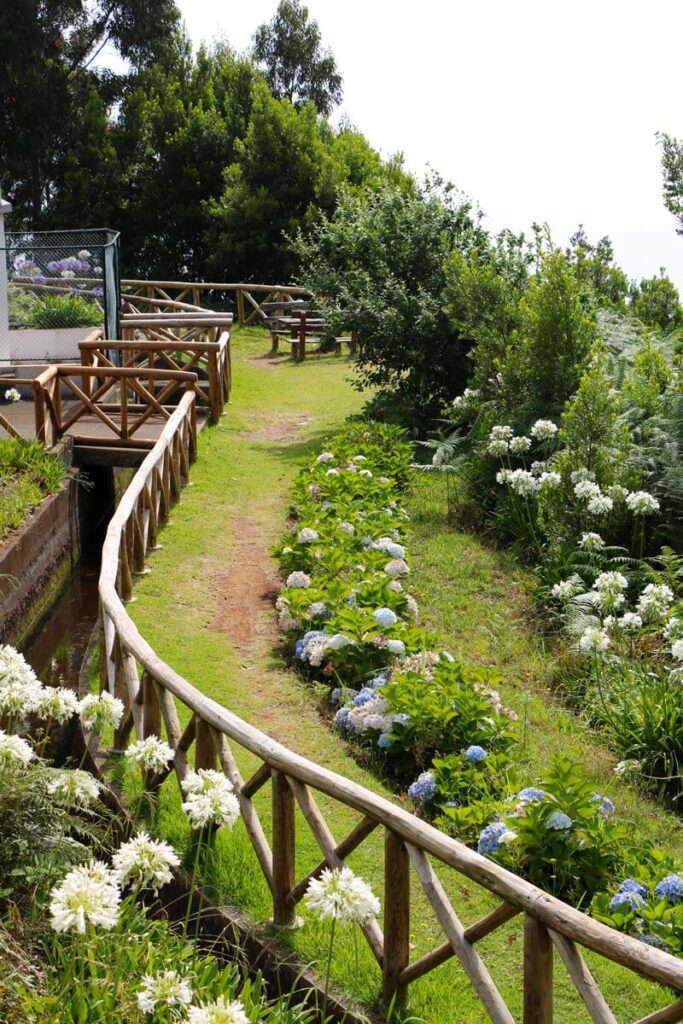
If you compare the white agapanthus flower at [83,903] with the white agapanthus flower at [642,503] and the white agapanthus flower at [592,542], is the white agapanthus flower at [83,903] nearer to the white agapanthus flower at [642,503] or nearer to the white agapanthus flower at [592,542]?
the white agapanthus flower at [592,542]

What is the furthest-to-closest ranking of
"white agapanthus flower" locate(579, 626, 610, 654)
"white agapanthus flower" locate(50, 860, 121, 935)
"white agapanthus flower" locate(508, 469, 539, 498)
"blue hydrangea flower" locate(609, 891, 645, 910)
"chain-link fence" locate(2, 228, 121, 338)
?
"chain-link fence" locate(2, 228, 121, 338)
"white agapanthus flower" locate(508, 469, 539, 498)
"white agapanthus flower" locate(579, 626, 610, 654)
"blue hydrangea flower" locate(609, 891, 645, 910)
"white agapanthus flower" locate(50, 860, 121, 935)

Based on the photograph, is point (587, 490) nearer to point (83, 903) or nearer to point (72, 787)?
point (72, 787)

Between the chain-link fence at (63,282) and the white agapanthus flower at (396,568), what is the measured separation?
9345 mm

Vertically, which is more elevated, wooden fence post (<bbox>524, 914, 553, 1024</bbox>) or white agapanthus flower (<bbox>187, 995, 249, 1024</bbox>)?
white agapanthus flower (<bbox>187, 995, 249, 1024</bbox>)

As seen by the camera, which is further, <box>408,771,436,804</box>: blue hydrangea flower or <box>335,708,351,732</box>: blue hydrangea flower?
<box>335,708,351,732</box>: blue hydrangea flower

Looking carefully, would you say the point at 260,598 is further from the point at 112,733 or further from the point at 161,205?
the point at 161,205

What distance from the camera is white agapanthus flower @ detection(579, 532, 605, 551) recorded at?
10.3 meters

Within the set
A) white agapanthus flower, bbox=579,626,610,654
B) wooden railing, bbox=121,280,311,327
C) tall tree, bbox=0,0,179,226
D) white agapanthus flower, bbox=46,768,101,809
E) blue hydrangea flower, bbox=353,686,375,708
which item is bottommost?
blue hydrangea flower, bbox=353,686,375,708

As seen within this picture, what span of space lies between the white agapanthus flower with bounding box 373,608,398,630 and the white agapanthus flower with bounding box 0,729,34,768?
4.40 meters

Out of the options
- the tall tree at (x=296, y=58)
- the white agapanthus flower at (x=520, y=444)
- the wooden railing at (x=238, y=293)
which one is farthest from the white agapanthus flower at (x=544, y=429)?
the tall tree at (x=296, y=58)

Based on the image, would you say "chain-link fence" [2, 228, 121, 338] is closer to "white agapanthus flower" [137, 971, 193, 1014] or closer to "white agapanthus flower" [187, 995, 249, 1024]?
"white agapanthus flower" [137, 971, 193, 1014]

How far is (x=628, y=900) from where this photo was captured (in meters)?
5.65

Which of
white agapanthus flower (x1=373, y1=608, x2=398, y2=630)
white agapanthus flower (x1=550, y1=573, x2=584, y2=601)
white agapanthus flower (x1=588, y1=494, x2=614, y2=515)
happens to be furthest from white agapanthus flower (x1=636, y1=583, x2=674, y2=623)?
white agapanthus flower (x1=373, y1=608, x2=398, y2=630)

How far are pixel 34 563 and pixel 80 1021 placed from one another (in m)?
8.82
